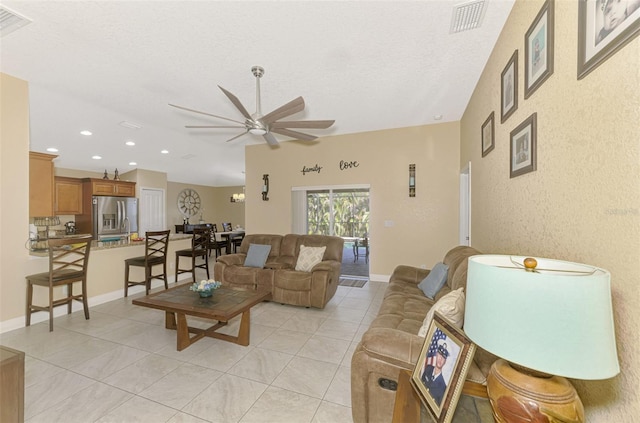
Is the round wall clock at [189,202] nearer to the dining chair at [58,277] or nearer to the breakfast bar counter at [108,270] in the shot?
the breakfast bar counter at [108,270]

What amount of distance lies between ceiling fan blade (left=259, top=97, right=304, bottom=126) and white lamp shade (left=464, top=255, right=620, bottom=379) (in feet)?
7.46

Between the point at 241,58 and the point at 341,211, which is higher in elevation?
the point at 241,58

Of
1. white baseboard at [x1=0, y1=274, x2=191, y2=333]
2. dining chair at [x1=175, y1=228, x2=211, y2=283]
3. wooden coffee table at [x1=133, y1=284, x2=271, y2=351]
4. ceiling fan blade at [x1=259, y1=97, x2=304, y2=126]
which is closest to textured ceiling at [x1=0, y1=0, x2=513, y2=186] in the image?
ceiling fan blade at [x1=259, y1=97, x2=304, y2=126]

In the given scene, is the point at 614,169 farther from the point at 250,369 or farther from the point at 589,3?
the point at 250,369

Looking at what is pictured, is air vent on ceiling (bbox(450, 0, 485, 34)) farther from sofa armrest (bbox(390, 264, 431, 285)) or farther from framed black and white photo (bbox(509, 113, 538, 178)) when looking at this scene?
sofa armrest (bbox(390, 264, 431, 285))

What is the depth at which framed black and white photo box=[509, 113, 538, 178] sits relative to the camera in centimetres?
165

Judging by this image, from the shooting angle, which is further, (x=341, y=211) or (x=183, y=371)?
(x=341, y=211)

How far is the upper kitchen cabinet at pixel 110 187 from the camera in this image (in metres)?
6.35

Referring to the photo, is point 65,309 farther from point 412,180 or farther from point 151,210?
point 412,180

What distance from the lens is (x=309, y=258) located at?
159 inches

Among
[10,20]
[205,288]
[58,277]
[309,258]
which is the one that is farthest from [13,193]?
[309,258]

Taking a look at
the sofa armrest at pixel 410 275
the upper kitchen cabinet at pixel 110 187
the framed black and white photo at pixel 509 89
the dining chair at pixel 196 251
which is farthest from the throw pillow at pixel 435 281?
the upper kitchen cabinet at pixel 110 187

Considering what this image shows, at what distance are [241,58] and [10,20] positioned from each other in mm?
1872

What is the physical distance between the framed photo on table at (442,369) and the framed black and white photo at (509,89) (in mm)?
1825
